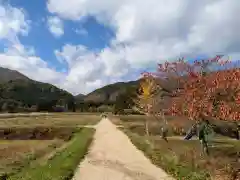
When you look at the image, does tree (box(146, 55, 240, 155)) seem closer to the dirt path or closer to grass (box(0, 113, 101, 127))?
the dirt path

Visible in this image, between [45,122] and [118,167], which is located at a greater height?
[45,122]

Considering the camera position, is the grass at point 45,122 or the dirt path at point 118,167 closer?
the dirt path at point 118,167

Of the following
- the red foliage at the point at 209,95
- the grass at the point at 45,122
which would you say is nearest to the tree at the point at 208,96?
the red foliage at the point at 209,95

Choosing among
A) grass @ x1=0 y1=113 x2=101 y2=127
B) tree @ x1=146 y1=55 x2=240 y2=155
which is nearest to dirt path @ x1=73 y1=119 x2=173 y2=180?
tree @ x1=146 y1=55 x2=240 y2=155

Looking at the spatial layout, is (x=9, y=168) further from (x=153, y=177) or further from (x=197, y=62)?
(x=197, y=62)

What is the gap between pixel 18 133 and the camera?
61.2 m

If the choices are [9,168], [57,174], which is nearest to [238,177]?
[57,174]

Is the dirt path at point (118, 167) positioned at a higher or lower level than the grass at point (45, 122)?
lower

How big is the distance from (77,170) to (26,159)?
29.2ft

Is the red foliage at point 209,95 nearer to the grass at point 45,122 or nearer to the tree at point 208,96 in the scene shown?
the tree at point 208,96

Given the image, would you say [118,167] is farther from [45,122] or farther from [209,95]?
[45,122]

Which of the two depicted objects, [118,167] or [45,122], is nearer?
[118,167]

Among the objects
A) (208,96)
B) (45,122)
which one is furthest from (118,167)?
(45,122)

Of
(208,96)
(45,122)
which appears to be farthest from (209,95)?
(45,122)
